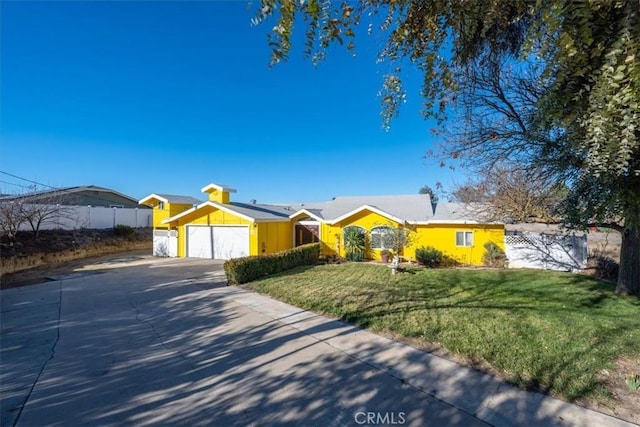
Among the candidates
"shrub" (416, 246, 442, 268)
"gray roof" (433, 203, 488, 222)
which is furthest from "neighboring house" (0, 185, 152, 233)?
"gray roof" (433, 203, 488, 222)

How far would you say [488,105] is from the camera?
6.29 metres

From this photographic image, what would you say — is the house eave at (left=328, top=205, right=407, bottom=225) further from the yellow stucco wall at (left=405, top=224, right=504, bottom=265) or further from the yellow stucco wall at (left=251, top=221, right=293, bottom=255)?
the yellow stucco wall at (left=251, top=221, right=293, bottom=255)

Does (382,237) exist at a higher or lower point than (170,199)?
lower

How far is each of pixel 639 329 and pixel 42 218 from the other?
25613 mm

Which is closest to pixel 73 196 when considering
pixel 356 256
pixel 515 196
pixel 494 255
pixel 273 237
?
pixel 273 237

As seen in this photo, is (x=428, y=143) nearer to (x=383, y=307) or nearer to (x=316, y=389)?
(x=383, y=307)

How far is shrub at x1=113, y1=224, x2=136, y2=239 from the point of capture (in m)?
23.2

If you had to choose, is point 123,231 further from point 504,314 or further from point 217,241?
point 504,314

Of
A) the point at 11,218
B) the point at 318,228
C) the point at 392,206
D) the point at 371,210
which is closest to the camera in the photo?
the point at 11,218

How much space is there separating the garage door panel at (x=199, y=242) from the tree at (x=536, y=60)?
52.9 feet

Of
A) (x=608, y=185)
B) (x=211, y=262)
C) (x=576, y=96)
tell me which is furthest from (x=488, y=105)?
(x=211, y=262)

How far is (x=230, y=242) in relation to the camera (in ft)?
58.3

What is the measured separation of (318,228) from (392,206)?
5008 mm

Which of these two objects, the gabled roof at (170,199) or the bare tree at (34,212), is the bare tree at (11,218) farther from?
the gabled roof at (170,199)
